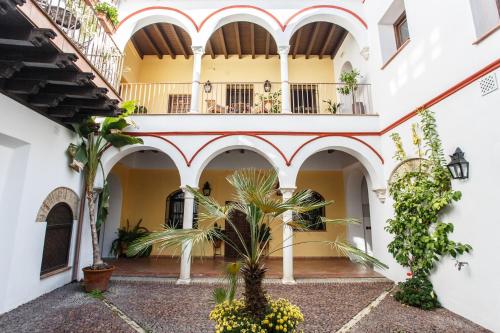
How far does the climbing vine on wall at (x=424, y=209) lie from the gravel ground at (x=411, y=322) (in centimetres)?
30

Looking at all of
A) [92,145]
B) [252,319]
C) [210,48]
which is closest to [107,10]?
[92,145]

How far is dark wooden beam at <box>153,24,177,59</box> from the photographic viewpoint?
890 cm

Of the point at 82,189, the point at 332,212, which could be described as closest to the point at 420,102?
the point at 332,212

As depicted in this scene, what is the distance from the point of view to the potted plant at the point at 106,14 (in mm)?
5809

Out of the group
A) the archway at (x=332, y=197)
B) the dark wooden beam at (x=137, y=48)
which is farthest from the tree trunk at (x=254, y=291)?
the dark wooden beam at (x=137, y=48)

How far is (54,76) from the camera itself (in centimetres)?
402

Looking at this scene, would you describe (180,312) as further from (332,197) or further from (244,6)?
(244,6)

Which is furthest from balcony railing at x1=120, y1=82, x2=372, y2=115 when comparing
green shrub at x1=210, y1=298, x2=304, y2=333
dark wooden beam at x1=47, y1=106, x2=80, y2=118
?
green shrub at x1=210, y1=298, x2=304, y2=333

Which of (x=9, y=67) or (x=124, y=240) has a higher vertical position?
(x=9, y=67)

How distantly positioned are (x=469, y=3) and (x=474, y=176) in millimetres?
2738

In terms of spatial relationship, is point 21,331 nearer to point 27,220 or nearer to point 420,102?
point 27,220

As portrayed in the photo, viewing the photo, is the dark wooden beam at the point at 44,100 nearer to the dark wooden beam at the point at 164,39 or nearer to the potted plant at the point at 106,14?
the potted plant at the point at 106,14

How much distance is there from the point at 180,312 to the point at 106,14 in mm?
6416

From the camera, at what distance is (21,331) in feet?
12.4
